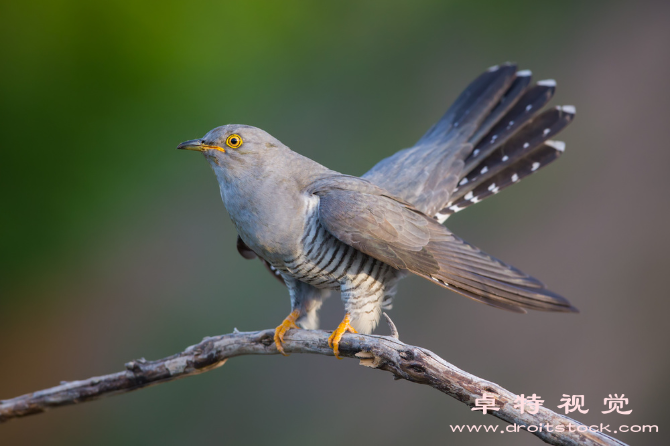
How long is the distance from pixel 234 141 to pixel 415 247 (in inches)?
34.6

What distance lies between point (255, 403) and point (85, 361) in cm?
131

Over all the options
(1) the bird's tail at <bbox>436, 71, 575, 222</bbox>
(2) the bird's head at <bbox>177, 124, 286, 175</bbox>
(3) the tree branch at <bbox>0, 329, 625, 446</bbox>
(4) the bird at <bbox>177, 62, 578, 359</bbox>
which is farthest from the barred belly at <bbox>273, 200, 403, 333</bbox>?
(1) the bird's tail at <bbox>436, 71, 575, 222</bbox>

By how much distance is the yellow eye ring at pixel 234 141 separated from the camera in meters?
2.20

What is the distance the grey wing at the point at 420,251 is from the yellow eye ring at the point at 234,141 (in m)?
0.39

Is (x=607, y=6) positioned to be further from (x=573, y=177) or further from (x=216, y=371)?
(x=216, y=371)

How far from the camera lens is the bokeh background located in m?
3.76

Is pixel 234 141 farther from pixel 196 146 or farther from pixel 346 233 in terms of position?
pixel 346 233

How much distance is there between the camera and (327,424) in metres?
3.81

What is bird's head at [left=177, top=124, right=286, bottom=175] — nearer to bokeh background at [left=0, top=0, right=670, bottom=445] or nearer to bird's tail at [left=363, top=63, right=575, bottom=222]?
bird's tail at [left=363, top=63, right=575, bottom=222]

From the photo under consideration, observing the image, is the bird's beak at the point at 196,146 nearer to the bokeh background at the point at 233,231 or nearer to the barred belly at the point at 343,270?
the barred belly at the point at 343,270

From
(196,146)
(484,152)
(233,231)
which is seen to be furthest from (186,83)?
(484,152)

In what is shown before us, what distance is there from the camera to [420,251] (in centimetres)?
233

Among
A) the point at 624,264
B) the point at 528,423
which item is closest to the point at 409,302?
the point at 624,264

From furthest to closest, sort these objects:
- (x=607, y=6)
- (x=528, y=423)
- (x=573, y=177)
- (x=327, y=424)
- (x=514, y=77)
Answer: (x=607, y=6)
(x=573, y=177)
(x=327, y=424)
(x=514, y=77)
(x=528, y=423)
